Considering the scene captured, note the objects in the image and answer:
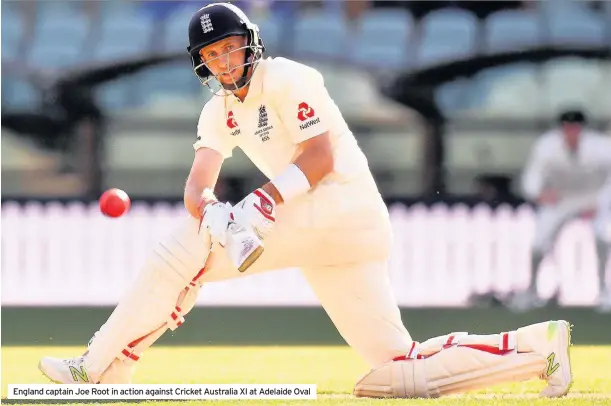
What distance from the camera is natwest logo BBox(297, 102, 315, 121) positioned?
5.00 metres

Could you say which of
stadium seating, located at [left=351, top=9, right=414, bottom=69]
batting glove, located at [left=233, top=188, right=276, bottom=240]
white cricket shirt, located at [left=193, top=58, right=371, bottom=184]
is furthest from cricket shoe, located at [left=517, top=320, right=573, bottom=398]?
stadium seating, located at [left=351, top=9, right=414, bottom=69]

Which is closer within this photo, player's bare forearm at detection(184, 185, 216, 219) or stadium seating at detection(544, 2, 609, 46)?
player's bare forearm at detection(184, 185, 216, 219)

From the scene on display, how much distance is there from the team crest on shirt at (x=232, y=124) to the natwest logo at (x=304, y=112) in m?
0.27

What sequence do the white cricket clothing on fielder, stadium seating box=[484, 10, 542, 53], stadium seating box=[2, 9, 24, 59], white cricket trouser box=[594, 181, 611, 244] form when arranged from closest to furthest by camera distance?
white cricket trouser box=[594, 181, 611, 244]
the white cricket clothing on fielder
stadium seating box=[2, 9, 24, 59]
stadium seating box=[484, 10, 542, 53]

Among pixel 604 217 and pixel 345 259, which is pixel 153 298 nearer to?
pixel 345 259

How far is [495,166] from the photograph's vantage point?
1242 cm

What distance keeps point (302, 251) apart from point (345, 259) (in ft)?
0.57

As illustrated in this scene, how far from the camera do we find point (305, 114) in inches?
197

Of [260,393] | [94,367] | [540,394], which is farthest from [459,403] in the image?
[94,367]

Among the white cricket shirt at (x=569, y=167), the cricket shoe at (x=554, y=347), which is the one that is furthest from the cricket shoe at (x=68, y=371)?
the white cricket shirt at (x=569, y=167)

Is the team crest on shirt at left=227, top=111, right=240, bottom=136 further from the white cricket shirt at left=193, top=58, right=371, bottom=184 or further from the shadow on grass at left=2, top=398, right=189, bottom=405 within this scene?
the shadow on grass at left=2, top=398, right=189, bottom=405

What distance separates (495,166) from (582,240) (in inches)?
42.9

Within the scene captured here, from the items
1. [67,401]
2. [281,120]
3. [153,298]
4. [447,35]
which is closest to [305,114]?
[281,120]

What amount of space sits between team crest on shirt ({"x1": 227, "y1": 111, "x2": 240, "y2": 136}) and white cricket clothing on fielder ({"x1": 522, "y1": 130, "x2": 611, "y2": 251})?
6.78 m
